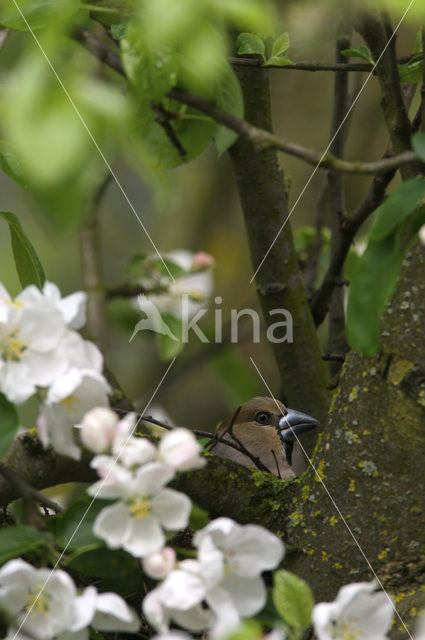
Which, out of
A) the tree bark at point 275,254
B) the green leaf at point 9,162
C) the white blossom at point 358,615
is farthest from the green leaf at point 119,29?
the white blossom at point 358,615

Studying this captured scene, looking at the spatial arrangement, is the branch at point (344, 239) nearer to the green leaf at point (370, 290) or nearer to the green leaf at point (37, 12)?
the green leaf at point (370, 290)

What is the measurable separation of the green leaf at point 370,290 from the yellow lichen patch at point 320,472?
53 cm

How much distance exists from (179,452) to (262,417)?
2.23m

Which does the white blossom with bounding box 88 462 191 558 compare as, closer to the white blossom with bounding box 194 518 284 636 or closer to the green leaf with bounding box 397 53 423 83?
the white blossom with bounding box 194 518 284 636

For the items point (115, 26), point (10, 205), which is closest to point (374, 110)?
point (10, 205)

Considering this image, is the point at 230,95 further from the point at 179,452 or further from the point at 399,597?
the point at 399,597

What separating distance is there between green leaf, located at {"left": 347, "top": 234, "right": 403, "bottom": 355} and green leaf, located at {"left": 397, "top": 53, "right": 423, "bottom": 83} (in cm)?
88

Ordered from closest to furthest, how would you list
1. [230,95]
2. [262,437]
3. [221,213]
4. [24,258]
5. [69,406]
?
[69,406] < [230,95] < [24,258] < [262,437] < [221,213]

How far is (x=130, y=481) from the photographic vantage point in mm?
1254

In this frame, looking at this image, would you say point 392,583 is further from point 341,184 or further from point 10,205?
point 10,205

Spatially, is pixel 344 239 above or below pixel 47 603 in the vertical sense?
below

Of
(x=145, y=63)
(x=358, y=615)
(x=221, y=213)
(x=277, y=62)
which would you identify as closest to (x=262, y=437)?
(x=277, y=62)

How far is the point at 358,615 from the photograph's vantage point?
1346 millimetres

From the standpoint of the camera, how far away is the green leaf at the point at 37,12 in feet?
4.03
